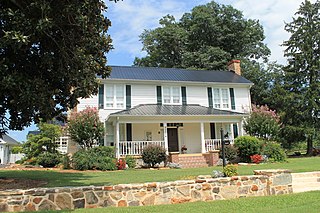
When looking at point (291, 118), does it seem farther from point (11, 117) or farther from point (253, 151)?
point (11, 117)

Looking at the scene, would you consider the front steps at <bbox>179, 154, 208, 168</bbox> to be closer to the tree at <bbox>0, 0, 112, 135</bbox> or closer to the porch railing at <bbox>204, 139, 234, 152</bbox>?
the porch railing at <bbox>204, 139, 234, 152</bbox>

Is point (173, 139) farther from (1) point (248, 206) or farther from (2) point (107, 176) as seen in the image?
(1) point (248, 206)

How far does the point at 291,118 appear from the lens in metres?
27.3

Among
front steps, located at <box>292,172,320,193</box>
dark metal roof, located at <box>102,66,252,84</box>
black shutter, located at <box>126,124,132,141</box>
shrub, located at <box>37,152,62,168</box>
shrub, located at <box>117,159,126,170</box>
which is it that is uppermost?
dark metal roof, located at <box>102,66,252,84</box>

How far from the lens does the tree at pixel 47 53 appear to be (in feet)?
23.9

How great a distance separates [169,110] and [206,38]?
21137 millimetres

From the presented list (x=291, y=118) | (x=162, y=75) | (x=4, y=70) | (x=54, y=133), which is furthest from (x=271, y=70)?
(x=4, y=70)

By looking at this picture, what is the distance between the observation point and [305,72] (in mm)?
27875

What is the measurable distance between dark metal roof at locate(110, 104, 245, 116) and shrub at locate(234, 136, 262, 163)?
96.9 inches

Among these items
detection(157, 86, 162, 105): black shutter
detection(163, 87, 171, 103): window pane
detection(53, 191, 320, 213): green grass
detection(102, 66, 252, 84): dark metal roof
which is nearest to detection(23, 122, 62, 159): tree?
detection(102, 66, 252, 84): dark metal roof

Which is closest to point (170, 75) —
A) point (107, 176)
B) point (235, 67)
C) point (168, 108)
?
point (168, 108)

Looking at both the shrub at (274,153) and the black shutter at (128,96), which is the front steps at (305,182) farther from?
the black shutter at (128,96)

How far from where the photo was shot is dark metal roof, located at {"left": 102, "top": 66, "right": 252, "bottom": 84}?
22891 mm

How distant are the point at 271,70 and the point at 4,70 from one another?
30.7 m
